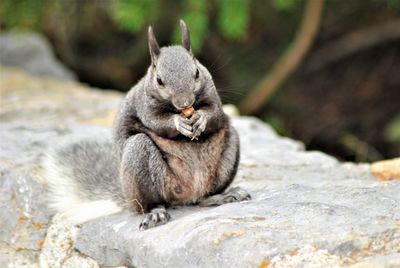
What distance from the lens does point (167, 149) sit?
4.01 metres

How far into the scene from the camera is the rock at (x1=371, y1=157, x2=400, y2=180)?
15.7ft

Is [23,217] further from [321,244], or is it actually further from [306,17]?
[306,17]

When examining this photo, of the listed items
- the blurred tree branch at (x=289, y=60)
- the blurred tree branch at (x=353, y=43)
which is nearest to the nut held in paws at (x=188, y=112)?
the blurred tree branch at (x=289, y=60)

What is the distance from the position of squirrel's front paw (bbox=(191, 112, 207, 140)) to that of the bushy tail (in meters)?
0.69

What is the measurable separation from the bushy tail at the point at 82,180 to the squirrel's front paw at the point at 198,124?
691 millimetres

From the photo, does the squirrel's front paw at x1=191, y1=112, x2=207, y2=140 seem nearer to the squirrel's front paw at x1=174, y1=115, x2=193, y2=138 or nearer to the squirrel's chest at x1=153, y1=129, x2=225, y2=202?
the squirrel's front paw at x1=174, y1=115, x2=193, y2=138

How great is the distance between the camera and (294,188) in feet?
13.3

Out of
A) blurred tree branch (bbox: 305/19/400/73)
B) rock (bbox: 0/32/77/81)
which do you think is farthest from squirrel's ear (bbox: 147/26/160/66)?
blurred tree branch (bbox: 305/19/400/73)

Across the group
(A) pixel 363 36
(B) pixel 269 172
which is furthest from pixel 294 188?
(A) pixel 363 36

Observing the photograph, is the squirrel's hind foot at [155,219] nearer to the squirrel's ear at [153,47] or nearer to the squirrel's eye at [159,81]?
the squirrel's eye at [159,81]

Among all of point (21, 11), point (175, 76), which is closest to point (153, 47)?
point (175, 76)

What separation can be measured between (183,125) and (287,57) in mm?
4213

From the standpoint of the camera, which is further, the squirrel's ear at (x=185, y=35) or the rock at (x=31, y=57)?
the rock at (x=31, y=57)

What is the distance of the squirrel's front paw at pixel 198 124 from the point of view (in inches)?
152
